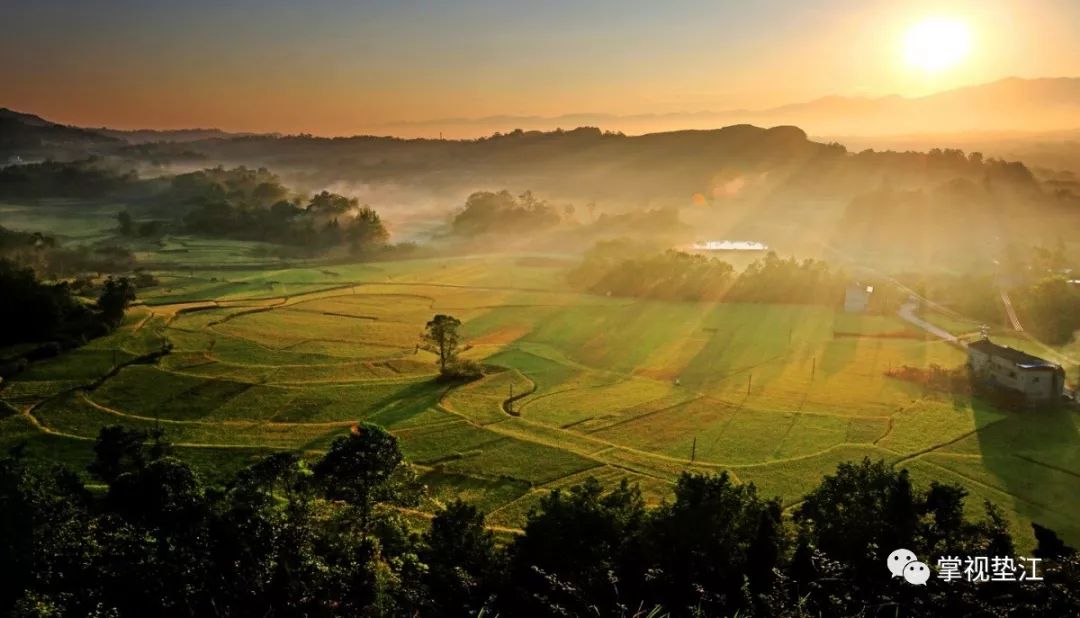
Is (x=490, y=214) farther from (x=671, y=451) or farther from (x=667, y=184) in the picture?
(x=671, y=451)

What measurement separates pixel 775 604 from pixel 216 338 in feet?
148

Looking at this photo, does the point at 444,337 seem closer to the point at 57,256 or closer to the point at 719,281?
the point at 719,281

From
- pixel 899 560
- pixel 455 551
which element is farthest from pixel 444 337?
pixel 899 560

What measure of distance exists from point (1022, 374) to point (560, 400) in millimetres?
23785

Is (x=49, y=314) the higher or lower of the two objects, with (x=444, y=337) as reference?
higher

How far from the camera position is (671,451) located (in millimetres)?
31844

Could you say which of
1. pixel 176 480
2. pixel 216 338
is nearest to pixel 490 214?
pixel 216 338

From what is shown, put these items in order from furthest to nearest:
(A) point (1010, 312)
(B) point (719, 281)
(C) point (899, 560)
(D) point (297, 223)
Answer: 1. (D) point (297, 223)
2. (B) point (719, 281)
3. (A) point (1010, 312)
4. (C) point (899, 560)

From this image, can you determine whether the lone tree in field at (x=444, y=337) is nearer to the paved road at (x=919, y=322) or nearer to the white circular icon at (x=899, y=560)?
the white circular icon at (x=899, y=560)

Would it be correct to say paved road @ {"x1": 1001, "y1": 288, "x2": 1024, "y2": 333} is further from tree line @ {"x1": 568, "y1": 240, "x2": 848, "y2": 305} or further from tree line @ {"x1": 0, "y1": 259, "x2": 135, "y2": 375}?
tree line @ {"x1": 0, "y1": 259, "x2": 135, "y2": 375}

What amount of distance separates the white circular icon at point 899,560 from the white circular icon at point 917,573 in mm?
163

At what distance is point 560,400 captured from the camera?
3819cm

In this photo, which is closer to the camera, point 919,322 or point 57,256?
point 919,322

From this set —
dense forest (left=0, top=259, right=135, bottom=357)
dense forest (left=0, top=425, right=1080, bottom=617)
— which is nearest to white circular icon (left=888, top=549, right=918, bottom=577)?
dense forest (left=0, top=425, right=1080, bottom=617)
